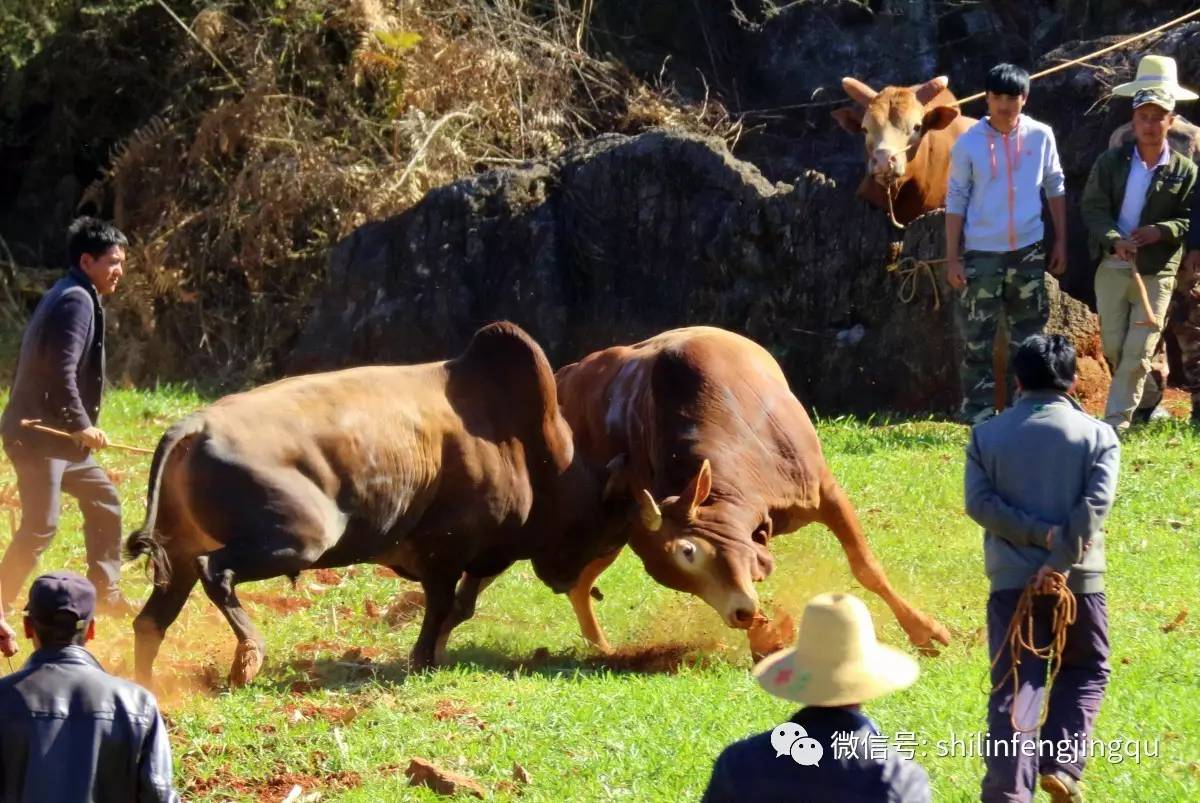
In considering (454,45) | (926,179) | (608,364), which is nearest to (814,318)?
(926,179)

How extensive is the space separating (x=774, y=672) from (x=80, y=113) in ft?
52.1

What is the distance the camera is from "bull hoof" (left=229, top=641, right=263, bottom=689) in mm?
7941

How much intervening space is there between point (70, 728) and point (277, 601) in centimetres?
575

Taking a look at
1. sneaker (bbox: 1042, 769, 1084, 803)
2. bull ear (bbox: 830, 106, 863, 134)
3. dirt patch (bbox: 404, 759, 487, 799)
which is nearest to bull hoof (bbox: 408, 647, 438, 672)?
dirt patch (bbox: 404, 759, 487, 799)

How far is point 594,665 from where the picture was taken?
29.0 ft

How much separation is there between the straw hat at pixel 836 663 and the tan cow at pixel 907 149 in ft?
31.1

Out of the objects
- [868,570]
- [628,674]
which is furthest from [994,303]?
[628,674]

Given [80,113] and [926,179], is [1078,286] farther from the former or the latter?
[80,113]

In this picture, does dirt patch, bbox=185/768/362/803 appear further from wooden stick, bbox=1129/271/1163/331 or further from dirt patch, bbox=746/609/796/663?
wooden stick, bbox=1129/271/1163/331

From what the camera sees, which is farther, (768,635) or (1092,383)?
(1092,383)

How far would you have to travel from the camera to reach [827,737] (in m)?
4.08

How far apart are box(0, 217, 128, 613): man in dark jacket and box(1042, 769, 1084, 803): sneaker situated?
515cm

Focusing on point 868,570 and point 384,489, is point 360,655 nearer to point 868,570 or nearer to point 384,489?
point 384,489

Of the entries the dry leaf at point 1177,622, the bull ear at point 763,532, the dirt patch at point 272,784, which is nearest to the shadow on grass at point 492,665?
the bull ear at point 763,532
